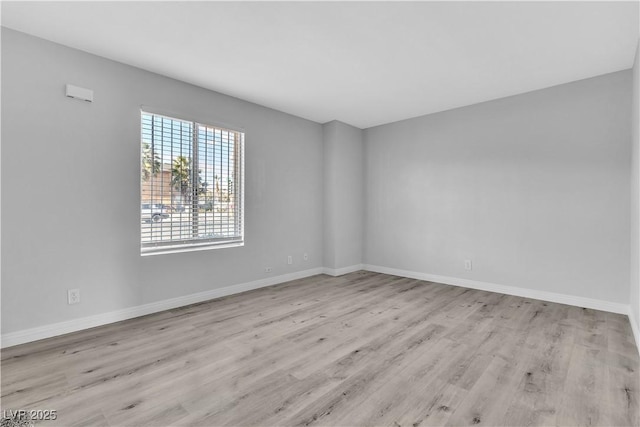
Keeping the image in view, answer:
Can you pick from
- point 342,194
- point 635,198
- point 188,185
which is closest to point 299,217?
point 342,194

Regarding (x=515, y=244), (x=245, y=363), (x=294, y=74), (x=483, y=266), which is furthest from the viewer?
(x=483, y=266)

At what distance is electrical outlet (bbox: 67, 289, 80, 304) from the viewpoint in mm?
2717

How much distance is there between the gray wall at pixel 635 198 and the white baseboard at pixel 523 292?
22 centimetres

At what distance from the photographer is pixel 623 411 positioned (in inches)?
64.6

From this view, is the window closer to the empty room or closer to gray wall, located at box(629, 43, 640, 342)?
the empty room

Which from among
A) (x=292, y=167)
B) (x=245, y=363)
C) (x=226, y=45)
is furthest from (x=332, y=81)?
(x=245, y=363)

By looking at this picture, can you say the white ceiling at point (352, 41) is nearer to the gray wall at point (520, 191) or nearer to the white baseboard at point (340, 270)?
the gray wall at point (520, 191)

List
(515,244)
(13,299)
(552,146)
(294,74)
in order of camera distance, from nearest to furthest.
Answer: (13,299) < (294,74) < (552,146) < (515,244)

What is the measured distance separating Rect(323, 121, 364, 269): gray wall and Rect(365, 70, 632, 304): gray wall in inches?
19.6

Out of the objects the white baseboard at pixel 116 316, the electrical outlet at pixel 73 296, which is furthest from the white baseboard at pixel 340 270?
the electrical outlet at pixel 73 296

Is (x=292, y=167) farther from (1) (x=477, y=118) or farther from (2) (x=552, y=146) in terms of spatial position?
(2) (x=552, y=146)

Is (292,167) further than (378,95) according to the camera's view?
Yes

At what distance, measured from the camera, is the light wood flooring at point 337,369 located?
1637mm

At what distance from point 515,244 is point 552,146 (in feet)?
4.09
